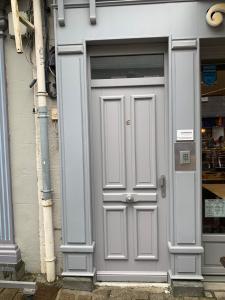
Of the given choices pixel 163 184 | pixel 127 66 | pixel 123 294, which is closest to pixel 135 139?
pixel 163 184

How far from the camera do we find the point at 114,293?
3.83 m

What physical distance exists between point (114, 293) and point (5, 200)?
1700 millimetres

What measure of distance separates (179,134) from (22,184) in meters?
1.99

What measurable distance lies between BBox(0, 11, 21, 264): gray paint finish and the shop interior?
2.34 m

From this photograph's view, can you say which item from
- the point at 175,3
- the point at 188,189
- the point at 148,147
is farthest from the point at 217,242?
the point at 175,3

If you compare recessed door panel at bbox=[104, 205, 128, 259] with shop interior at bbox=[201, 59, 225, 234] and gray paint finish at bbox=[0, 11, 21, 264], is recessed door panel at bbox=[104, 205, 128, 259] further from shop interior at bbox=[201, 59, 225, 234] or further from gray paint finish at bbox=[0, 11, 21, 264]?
gray paint finish at bbox=[0, 11, 21, 264]

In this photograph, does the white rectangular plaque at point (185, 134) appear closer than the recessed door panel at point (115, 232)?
Yes

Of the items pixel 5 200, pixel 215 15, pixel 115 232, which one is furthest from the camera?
pixel 5 200

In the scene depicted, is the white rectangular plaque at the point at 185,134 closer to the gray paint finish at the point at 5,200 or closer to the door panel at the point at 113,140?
the door panel at the point at 113,140

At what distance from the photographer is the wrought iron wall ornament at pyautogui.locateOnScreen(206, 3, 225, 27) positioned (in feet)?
11.6

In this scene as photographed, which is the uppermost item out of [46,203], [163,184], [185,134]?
[185,134]

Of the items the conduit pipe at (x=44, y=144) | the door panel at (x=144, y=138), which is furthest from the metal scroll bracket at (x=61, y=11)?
the door panel at (x=144, y=138)

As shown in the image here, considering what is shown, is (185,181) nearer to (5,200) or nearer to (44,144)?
(44,144)

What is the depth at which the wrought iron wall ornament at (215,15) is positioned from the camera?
11.6ft
